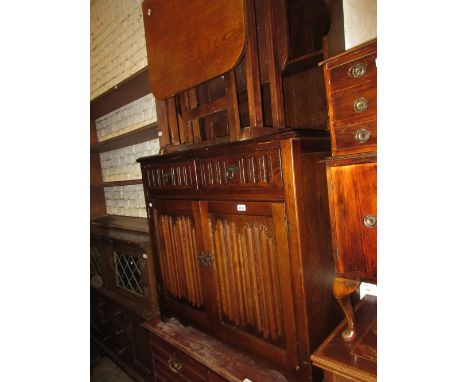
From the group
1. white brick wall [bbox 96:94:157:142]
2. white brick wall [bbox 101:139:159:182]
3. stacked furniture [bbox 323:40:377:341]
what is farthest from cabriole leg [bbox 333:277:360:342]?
white brick wall [bbox 96:94:157:142]

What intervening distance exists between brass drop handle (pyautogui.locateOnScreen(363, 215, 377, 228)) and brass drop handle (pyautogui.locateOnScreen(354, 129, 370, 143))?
0.26 meters

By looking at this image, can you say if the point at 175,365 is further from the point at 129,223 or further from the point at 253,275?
the point at 129,223

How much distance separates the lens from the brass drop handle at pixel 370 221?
887mm

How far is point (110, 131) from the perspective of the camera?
137 inches

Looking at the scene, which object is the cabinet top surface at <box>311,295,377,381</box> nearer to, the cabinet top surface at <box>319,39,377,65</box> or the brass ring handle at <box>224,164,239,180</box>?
the brass ring handle at <box>224,164,239,180</box>

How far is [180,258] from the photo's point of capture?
1.65 m

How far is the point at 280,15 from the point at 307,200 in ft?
3.20

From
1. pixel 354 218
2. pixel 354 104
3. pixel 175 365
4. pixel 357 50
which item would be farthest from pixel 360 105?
pixel 175 365

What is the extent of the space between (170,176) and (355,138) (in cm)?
108

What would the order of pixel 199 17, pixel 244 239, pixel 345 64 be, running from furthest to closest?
pixel 199 17, pixel 244 239, pixel 345 64

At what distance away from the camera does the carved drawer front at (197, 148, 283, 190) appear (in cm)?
109

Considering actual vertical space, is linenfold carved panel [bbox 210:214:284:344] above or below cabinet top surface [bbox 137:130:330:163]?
below
